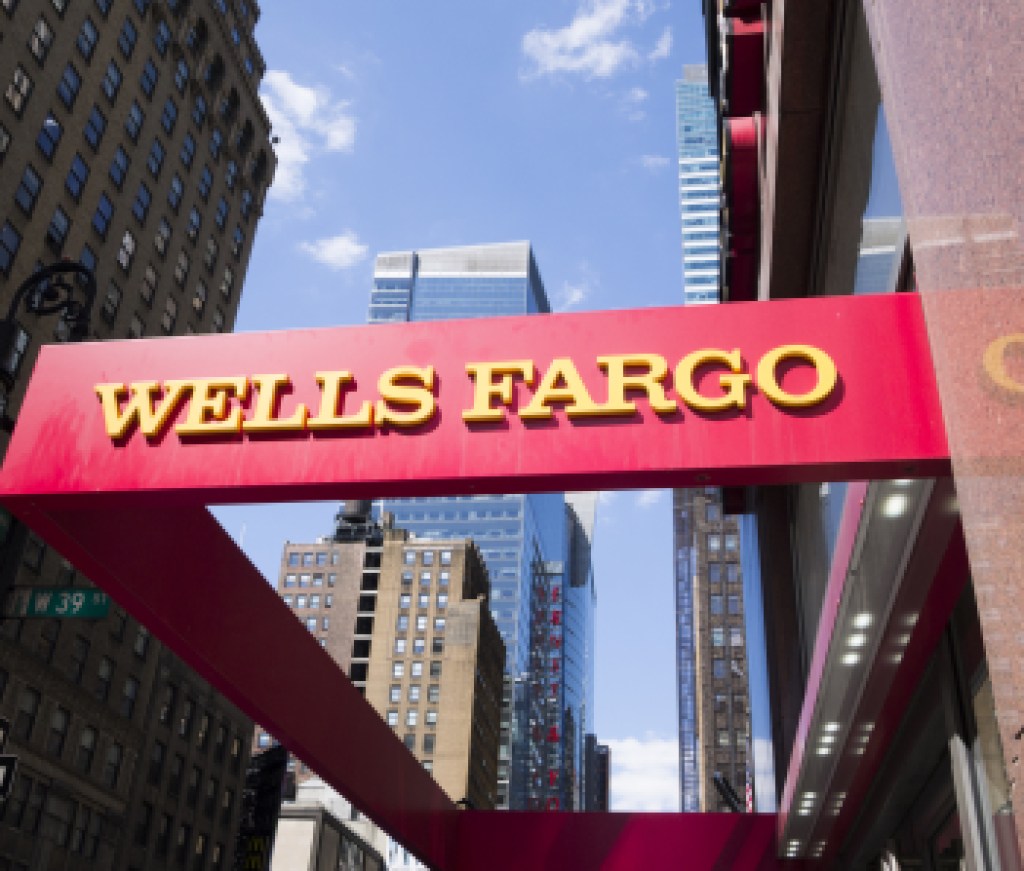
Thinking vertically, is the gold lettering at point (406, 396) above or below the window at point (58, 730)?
below

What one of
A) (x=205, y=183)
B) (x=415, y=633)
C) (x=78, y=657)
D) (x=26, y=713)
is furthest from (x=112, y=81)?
(x=415, y=633)

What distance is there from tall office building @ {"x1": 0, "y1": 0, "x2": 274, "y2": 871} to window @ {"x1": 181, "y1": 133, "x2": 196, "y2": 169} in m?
0.15

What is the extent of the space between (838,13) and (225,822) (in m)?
63.7

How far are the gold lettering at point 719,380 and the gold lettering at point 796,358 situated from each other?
0.37ft

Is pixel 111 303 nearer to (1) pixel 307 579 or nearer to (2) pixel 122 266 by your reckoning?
(2) pixel 122 266

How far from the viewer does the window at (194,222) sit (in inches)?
2259

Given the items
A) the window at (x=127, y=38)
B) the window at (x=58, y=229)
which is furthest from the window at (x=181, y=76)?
the window at (x=58, y=229)

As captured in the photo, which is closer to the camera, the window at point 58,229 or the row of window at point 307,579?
the window at point 58,229

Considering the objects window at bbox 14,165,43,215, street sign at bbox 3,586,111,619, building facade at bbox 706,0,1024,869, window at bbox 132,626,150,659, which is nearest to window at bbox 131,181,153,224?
window at bbox 14,165,43,215

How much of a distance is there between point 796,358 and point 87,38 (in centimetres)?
4962

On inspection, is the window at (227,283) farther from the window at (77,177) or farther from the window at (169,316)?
the window at (77,177)

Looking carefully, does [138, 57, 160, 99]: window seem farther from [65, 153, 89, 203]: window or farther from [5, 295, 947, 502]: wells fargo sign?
[5, 295, 947, 502]: wells fargo sign

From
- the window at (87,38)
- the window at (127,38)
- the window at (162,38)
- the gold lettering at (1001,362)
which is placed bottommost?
the gold lettering at (1001,362)

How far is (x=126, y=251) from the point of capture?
1993 inches
